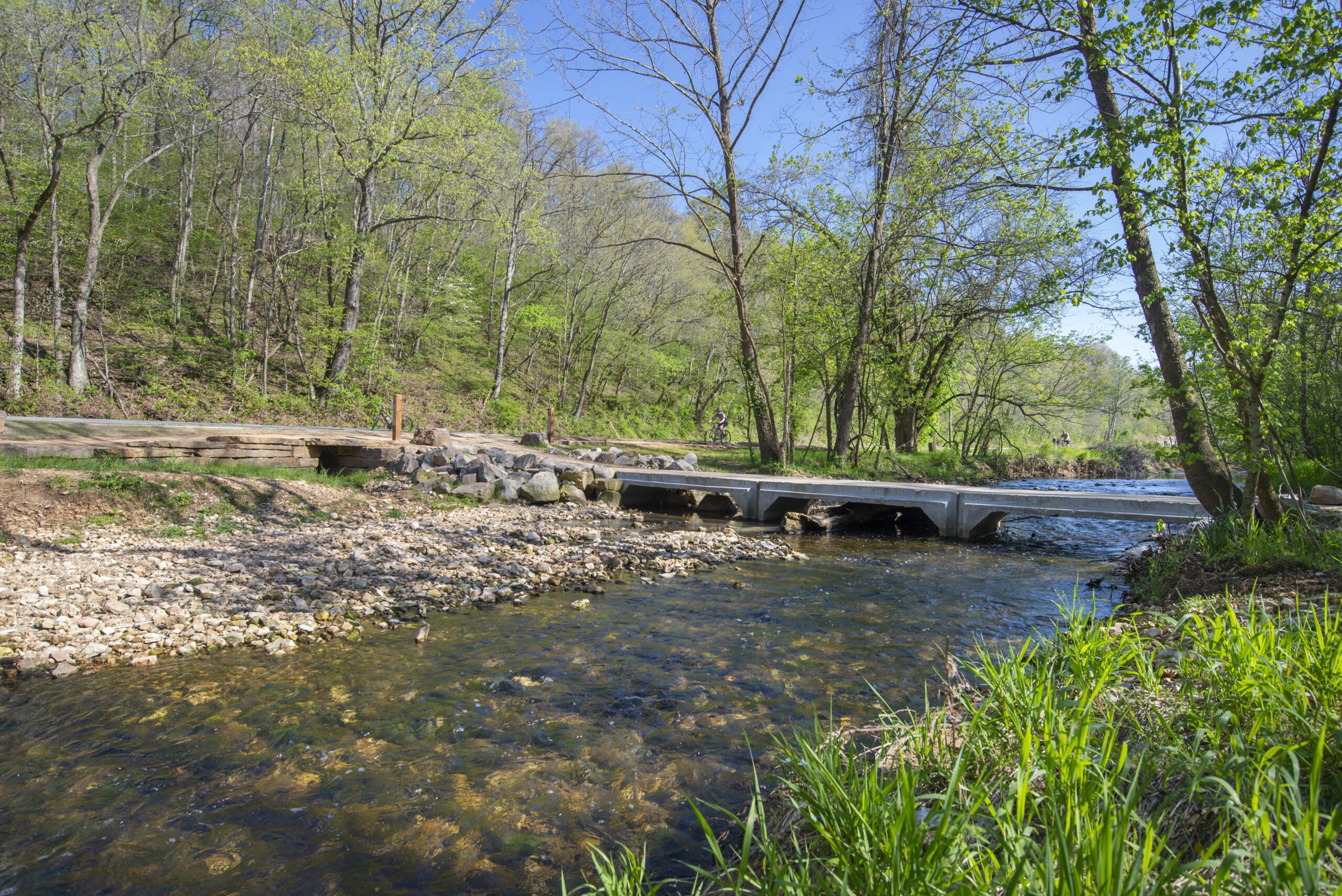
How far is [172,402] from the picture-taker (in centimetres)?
1633

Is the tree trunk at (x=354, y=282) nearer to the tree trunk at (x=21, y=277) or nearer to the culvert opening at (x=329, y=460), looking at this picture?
the culvert opening at (x=329, y=460)

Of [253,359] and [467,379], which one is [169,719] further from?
[467,379]

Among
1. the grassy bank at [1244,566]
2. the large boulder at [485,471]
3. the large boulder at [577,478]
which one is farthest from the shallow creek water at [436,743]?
the large boulder at [577,478]

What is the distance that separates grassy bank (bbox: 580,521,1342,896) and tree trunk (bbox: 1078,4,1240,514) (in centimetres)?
356

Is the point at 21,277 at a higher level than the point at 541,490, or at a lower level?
higher

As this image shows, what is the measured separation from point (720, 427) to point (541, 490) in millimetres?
17677

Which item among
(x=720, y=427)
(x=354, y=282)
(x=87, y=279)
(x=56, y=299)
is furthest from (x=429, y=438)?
(x=720, y=427)

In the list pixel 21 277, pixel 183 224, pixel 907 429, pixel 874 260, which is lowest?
pixel 907 429

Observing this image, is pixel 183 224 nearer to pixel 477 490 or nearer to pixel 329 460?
pixel 329 460

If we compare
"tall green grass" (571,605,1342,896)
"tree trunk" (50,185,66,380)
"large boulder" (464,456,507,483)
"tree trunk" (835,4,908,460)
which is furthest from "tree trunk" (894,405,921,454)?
"tree trunk" (50,185,66,380)

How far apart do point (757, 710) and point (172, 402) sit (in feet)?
57.8

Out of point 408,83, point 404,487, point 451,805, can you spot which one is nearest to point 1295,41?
point 451,805

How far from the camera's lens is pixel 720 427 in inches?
1168

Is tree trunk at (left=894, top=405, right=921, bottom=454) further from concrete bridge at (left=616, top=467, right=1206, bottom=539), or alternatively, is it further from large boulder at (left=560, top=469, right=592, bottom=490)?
large boulder at (left=560, top=469, right=592, bottom=490)
